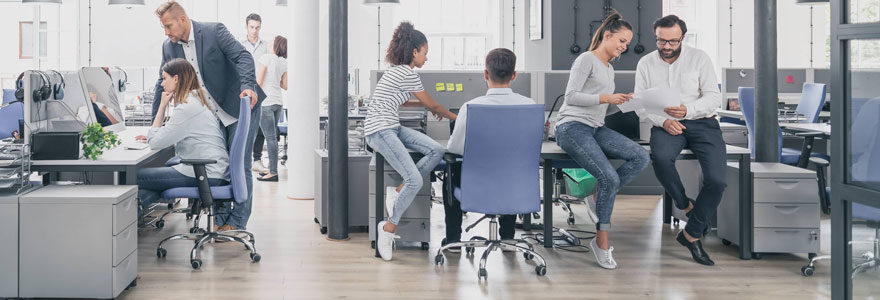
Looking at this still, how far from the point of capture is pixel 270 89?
8.16 metres

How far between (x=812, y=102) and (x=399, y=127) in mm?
4150

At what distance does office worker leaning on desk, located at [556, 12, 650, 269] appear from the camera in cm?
457

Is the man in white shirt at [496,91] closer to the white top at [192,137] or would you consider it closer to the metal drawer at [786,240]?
the white top at [192,137]

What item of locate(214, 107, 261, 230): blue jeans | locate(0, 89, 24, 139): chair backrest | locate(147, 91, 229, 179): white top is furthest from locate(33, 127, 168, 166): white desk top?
locate(0, 89, 24, 139): chair backrest

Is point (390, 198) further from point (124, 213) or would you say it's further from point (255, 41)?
point (255, 41)

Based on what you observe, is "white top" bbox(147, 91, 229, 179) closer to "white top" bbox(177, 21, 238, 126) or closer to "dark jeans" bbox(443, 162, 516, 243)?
"white top" bbox(177, 21, 238, 126)

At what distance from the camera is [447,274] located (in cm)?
439

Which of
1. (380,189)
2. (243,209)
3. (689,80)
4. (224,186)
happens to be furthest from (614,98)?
(243,209)

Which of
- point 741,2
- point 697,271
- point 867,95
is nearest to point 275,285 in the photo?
point 697,271

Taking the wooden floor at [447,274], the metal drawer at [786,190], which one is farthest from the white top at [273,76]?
the metal drawer at [786,190]

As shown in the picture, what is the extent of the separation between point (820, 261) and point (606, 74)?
1.50 metres

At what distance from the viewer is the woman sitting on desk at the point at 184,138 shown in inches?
177

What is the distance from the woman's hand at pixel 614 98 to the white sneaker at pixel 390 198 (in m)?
1.20

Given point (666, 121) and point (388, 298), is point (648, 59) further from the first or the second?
point (388, 298)
